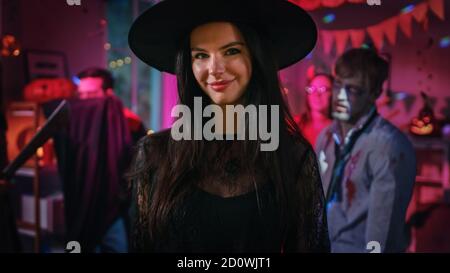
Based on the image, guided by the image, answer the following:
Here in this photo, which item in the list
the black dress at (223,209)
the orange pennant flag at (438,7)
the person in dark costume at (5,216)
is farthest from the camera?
the person in dark costume at (5,216)

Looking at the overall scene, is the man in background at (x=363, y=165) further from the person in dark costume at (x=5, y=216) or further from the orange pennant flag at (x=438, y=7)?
the person in dark costume at (x=5, y=216)

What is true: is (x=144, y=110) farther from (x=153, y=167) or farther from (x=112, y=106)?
(x=153, y=167)

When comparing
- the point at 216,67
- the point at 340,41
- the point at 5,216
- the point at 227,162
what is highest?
the point at 340,41

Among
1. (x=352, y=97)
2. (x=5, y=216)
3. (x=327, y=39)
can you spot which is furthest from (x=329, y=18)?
(x=5, y=216)

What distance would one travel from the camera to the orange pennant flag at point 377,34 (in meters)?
1.64

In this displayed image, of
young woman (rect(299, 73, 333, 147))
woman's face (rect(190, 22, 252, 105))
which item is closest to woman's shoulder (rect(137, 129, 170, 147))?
woman's face (rect(190, 22, 252, 105))

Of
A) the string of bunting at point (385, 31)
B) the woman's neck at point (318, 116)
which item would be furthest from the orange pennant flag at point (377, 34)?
the woman's neck at point (318, 116)

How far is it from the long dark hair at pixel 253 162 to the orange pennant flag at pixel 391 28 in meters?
0.60

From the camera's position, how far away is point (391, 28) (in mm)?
1630

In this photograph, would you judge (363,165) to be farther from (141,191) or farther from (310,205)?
(141,191)

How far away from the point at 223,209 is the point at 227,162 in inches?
5.7

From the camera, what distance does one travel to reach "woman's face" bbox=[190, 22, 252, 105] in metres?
1.27

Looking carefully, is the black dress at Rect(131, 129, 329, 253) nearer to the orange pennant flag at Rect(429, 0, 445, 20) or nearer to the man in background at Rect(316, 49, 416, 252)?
the man in background at Rect(316, 49, 416, 252)
